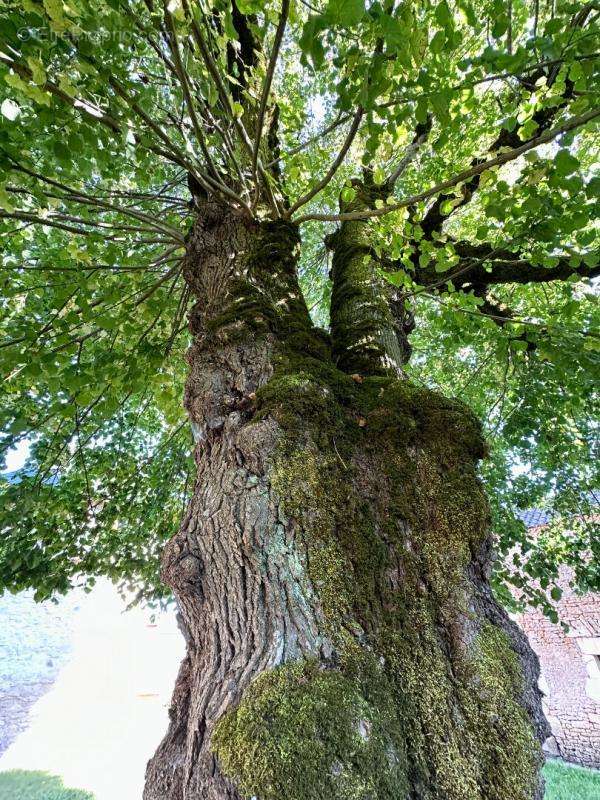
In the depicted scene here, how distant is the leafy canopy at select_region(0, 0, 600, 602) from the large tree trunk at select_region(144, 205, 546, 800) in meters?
1.11

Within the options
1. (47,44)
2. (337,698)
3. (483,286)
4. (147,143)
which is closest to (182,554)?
(337,698)

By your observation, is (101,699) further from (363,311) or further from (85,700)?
(363,311)

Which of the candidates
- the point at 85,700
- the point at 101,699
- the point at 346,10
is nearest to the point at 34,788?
the point at 85,700

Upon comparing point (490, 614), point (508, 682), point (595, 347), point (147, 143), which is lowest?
A: point (508, 682)

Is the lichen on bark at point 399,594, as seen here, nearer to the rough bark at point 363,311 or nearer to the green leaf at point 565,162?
the rough bark at point 363,311

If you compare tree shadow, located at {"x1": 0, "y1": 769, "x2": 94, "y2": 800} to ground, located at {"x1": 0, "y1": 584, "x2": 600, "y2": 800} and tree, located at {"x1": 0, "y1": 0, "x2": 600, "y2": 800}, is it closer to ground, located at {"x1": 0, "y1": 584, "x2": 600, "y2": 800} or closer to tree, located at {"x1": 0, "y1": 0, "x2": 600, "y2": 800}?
ground, located at {"x1": 0, "y1": 584, "x2": 600, "y2": 800}

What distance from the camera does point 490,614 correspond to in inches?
56.4

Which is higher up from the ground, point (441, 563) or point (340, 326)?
point (340, 326)

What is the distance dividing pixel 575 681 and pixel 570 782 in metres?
1.90

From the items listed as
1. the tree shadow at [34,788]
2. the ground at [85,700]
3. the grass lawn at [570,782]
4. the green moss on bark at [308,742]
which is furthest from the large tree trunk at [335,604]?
the grass lawn at [570,782]

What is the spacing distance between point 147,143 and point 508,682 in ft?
8.32

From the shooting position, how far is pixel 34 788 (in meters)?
6.98

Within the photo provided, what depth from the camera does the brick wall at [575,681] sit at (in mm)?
8719

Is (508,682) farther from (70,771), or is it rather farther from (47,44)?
(70,771)
